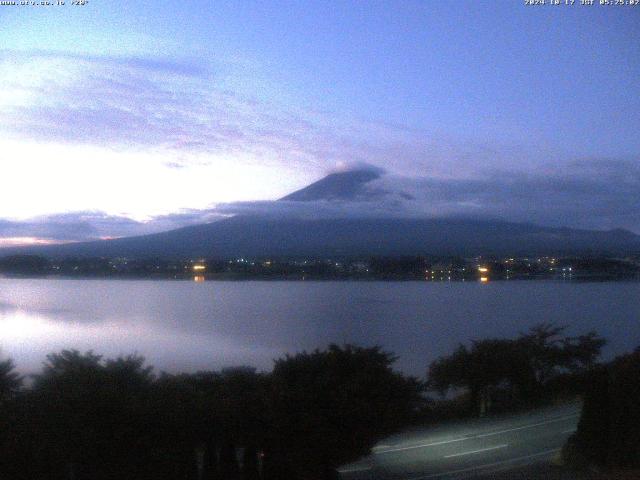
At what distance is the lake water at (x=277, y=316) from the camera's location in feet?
62.0

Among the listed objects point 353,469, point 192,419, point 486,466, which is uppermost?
point 192,419

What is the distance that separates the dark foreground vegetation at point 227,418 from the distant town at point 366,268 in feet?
69.2

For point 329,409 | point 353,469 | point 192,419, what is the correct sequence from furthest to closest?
1. point 353,469
2. point 329,409
3. point 192,419

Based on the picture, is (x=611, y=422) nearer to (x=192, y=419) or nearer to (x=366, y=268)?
(x=192, y=419)

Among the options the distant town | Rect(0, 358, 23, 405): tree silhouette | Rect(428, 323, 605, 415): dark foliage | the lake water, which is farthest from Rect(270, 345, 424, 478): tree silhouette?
the distant town

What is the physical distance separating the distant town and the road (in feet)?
67.9

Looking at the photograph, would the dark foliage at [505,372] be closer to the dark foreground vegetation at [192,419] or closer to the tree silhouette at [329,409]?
the tree silhouette at [329,409]

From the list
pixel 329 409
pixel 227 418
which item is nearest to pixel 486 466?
pixel 329 409

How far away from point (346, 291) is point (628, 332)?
13.8 meters

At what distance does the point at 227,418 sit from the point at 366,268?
29279mm

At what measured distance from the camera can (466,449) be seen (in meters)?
10.6

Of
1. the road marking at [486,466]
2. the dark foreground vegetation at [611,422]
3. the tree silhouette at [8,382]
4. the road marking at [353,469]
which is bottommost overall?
the road marking at [353,469]

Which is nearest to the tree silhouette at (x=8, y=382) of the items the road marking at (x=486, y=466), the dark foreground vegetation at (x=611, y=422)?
the road marking at (x=486, y=466)

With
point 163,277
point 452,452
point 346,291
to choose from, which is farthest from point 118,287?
point 452,452
